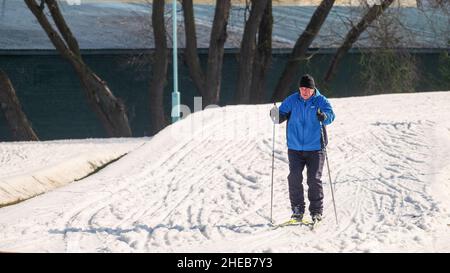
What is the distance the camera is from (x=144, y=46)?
34.1m

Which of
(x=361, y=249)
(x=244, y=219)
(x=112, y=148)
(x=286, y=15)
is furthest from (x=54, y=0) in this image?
(x=361, y=249)

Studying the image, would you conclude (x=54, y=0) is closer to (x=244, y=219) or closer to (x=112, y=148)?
(x=112, y=148)

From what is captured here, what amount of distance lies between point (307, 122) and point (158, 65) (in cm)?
1806

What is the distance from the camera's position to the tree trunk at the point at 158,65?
28.9m

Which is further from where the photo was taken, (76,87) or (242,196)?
(76,87)

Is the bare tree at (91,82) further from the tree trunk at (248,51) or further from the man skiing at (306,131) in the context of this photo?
the man skiing at (306,131)

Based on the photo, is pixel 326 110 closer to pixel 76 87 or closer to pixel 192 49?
pixel 192 49

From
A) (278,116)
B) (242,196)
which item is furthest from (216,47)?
(278,116)

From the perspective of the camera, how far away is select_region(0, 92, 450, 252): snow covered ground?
37.7ft

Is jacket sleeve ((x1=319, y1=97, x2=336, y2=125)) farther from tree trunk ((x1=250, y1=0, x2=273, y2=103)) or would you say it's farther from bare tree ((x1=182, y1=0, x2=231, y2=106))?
tree trunk ((x1=250, y1=0, x2=273, y2=103))

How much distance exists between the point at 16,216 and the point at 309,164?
3.86 metres

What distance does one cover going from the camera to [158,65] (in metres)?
29.5

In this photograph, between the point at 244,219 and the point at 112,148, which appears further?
the point at 112,148

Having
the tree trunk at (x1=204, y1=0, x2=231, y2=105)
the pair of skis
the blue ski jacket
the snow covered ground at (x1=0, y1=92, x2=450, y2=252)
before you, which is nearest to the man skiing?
the blue ski jacket
